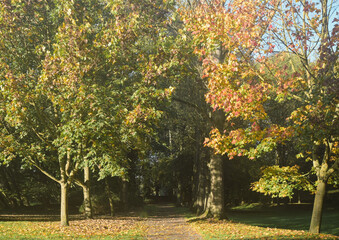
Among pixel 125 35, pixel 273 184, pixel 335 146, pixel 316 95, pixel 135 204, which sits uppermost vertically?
pixel 125 35

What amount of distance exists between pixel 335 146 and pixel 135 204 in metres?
27.6

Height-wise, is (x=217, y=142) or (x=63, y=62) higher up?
(x=63, y=62)

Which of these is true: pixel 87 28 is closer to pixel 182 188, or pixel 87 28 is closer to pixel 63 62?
pixel 63 62

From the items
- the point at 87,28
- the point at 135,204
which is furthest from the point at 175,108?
the point at 87,28

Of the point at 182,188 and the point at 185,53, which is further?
the point at 182,188

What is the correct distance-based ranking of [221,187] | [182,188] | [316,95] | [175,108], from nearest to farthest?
1. [316,95]
2. [221,187]
3. [175,108]
4. [182,188]

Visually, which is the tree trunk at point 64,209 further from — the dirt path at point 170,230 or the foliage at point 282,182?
the foliage at point 282,182

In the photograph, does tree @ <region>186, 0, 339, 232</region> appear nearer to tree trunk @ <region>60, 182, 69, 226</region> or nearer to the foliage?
the foliage

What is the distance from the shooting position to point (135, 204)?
120 feet

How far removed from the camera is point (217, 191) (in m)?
20.2

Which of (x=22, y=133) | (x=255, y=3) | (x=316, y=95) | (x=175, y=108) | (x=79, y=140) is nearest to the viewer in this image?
(x=316, y=95)

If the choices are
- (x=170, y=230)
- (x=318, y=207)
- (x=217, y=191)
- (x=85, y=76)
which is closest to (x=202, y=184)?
(x=217, y=191)

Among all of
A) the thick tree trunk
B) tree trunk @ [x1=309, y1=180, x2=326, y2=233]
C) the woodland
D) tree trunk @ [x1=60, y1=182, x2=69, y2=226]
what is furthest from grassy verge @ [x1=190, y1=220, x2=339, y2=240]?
tree trunk @ [x1=60, y1=182, x2=69, y2=226]

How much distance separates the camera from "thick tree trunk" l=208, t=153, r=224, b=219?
779 inches
